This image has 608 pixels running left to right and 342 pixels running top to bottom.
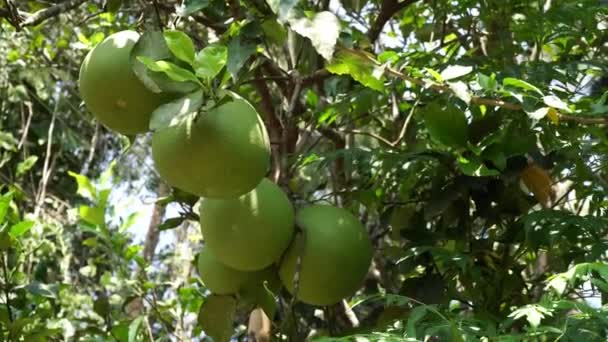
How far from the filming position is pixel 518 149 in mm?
1597

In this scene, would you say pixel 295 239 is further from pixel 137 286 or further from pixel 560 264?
pixel 137 286

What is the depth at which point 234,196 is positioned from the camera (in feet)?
4.18

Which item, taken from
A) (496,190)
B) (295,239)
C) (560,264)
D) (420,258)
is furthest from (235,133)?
(560,264)

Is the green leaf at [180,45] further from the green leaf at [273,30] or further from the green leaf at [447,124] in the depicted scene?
the green leaf at [447,124]

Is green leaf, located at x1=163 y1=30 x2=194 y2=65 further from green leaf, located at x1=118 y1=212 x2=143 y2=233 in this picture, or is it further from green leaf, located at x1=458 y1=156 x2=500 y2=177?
green leaf, located at x1=118 y1=212 x2=143 y2=233

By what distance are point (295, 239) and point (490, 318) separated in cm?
38

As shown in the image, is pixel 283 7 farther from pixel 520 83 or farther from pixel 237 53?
pixel 520 83

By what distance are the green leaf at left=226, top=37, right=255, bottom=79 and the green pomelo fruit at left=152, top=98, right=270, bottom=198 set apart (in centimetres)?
7

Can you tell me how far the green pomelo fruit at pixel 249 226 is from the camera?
55.2 inches

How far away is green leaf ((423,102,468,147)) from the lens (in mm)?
1655

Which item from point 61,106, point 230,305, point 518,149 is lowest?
point 61,106

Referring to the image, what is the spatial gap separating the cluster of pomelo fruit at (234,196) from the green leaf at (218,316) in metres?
0.03

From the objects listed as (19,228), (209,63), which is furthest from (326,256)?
(19,228)

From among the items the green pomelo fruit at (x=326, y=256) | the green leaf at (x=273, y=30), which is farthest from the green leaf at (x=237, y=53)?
the green pomelo fruit at (x=326, y=256)
